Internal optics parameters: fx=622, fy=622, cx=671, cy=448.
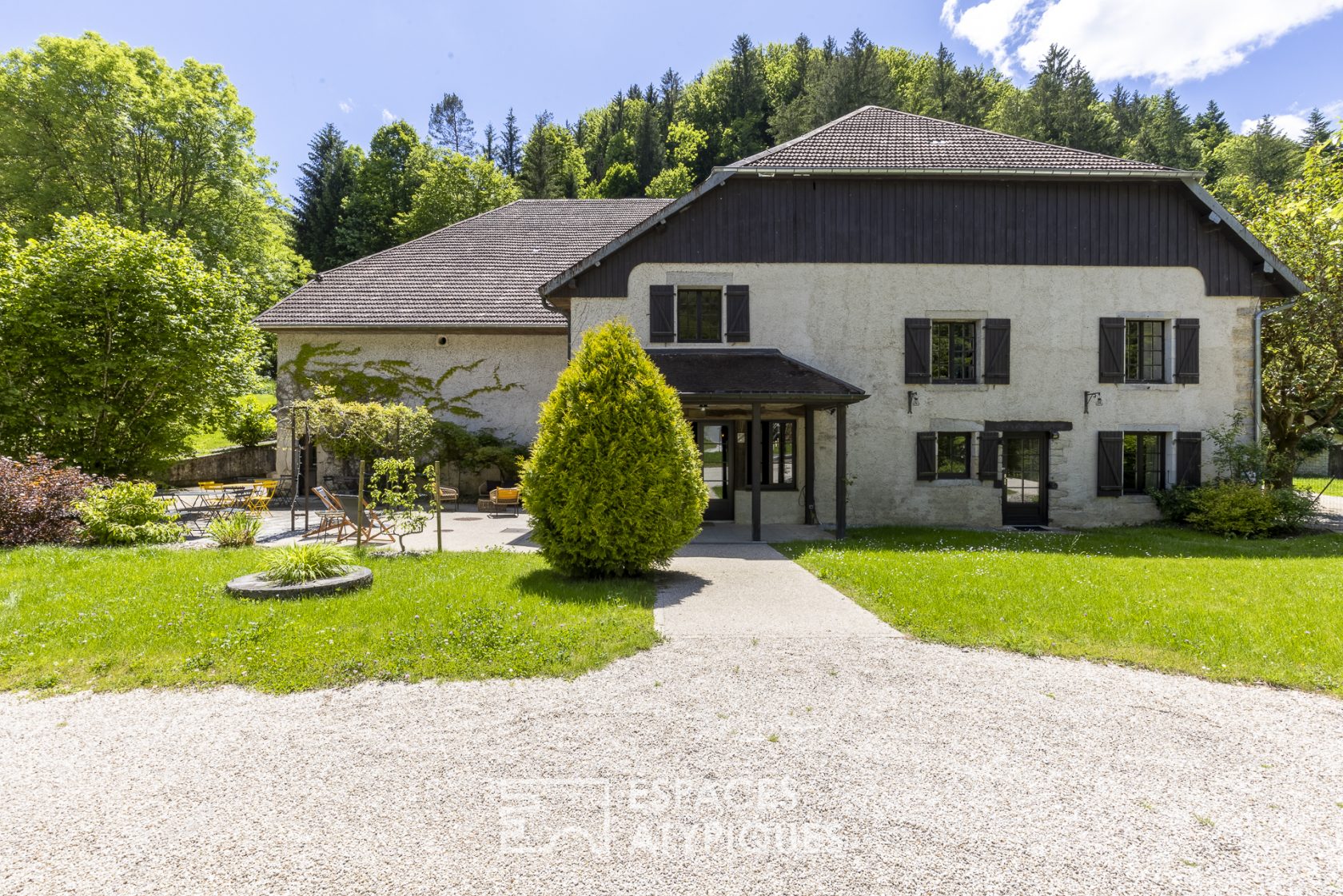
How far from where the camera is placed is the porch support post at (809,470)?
13555 mm

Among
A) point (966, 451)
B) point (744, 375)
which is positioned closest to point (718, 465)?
point (744, 375)

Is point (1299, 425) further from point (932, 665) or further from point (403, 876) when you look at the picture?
point (403, 876)

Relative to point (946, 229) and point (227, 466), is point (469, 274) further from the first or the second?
point (946, 229)

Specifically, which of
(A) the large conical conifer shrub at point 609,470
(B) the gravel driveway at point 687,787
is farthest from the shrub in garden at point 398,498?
(B) the gravel driveway at point 687,787

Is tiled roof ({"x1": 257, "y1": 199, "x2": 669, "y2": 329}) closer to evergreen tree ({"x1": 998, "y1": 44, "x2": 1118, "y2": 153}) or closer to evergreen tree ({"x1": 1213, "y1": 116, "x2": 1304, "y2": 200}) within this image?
evergreen tree ({"x1": 998, "y1": 44, "x2": 1118, "y2": 153})

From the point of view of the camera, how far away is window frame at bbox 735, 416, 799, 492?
13648 mm

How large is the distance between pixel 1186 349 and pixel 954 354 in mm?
4985

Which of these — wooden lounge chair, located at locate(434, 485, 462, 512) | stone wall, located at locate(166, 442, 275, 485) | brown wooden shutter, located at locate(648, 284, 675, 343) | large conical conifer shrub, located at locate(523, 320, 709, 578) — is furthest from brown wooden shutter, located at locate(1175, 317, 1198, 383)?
stone wall, located at locate(166, 442, 275, 485)

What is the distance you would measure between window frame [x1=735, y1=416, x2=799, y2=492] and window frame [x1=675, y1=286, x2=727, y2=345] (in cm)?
202

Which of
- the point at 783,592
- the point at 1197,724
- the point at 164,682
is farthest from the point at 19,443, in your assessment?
the point at 1197,724

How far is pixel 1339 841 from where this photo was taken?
9.77 feet

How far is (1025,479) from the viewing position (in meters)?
14.1

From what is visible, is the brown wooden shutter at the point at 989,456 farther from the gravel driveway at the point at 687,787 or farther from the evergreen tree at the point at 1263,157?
the evergreen tree at the point at 1263,157

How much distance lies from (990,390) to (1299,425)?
10.4 m
